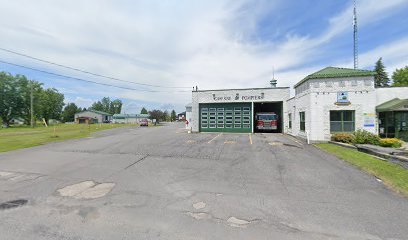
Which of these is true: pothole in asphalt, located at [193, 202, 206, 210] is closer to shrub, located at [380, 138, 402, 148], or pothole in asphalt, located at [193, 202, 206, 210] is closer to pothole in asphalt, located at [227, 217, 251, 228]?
pothole in asphalt, located at [227, 217, 251, 228]

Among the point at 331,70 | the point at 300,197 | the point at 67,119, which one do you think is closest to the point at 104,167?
the point at 300,197

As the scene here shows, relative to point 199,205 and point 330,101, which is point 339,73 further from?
point 199,205

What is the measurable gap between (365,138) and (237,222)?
47.1 ft

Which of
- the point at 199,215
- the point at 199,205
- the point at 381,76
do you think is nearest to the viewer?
the point at 199,215

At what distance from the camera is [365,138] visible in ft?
45.8

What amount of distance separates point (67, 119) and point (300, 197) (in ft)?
400

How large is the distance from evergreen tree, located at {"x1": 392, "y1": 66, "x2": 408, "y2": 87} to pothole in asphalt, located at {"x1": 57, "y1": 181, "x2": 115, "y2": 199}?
178 feet

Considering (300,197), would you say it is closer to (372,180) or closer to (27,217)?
(372,180)

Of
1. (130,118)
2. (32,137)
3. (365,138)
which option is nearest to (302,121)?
(365,138)

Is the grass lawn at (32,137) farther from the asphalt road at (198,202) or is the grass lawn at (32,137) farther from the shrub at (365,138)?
the shrub at (365,138)

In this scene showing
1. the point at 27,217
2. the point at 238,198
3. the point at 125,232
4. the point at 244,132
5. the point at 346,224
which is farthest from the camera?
the point at 244,132

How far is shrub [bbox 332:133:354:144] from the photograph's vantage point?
14602 mm

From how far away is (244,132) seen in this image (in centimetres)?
2505

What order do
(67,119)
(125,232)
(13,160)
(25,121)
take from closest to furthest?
(125,232) < (13,160) < (25,121) < (67,119)
